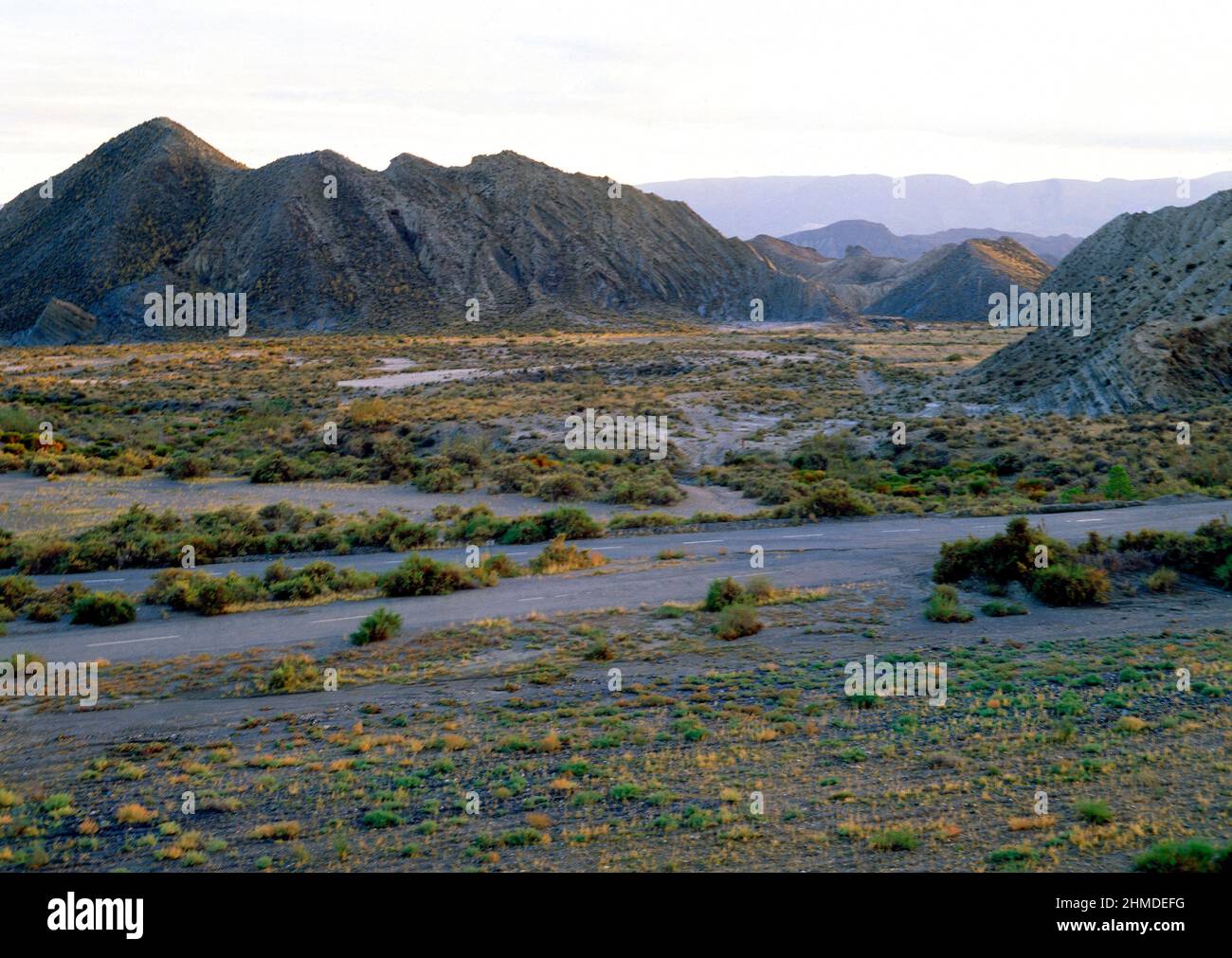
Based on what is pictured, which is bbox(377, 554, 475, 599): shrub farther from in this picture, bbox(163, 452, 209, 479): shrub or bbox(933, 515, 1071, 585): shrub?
bbox(163, 452, 209, 479): shrub

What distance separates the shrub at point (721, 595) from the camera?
58.7 ft

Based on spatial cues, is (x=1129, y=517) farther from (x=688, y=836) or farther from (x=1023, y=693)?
(x=688, y=836)

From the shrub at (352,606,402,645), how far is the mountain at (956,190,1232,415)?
33.4 meters

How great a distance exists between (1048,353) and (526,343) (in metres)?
40.7

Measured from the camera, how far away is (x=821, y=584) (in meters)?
19.7

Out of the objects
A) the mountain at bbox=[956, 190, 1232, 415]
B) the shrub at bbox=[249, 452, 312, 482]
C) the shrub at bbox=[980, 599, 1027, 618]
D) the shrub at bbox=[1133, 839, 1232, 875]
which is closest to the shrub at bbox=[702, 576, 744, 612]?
the shrub at bbox=[980, 599, 1027, 618]

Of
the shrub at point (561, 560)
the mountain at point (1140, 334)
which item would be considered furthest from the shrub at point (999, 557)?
the mountain at point (1140, 334)

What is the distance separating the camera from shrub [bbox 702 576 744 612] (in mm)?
17891

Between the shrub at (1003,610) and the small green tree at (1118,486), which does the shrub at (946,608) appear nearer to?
the shrub at (1003,610)

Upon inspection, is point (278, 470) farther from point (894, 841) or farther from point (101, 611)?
point (894, 841)

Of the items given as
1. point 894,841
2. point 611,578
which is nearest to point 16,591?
point 611,578

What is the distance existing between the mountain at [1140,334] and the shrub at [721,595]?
94.1 feet

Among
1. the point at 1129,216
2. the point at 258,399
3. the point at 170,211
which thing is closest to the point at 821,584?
the point at 258,399

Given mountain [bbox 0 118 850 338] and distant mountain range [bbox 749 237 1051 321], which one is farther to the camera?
distant mountain range [bbox 749 237 1051 321]
